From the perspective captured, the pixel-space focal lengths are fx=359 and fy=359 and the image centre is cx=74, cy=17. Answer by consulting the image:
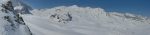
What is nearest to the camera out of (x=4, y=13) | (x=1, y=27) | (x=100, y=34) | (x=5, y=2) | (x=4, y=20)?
(x=1, y=27)

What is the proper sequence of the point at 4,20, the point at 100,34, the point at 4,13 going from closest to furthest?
the point at 4,20 < the point at 4,13 < the point at 100,34

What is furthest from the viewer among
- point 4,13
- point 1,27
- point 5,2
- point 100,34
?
point 100,34

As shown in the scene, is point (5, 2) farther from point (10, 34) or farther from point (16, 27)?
point (10, 34)

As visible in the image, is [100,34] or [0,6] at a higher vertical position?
[0,6]

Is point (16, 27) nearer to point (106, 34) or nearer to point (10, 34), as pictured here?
point (10, 34)

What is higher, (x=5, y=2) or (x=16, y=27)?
(x=5, y=2)

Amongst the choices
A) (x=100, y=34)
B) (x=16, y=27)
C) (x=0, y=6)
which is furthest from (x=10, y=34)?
(x=100, y=34)

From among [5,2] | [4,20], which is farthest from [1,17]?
[5,2]

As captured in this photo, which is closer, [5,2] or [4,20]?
[4,20]

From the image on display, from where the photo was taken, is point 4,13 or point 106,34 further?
point 106,34
